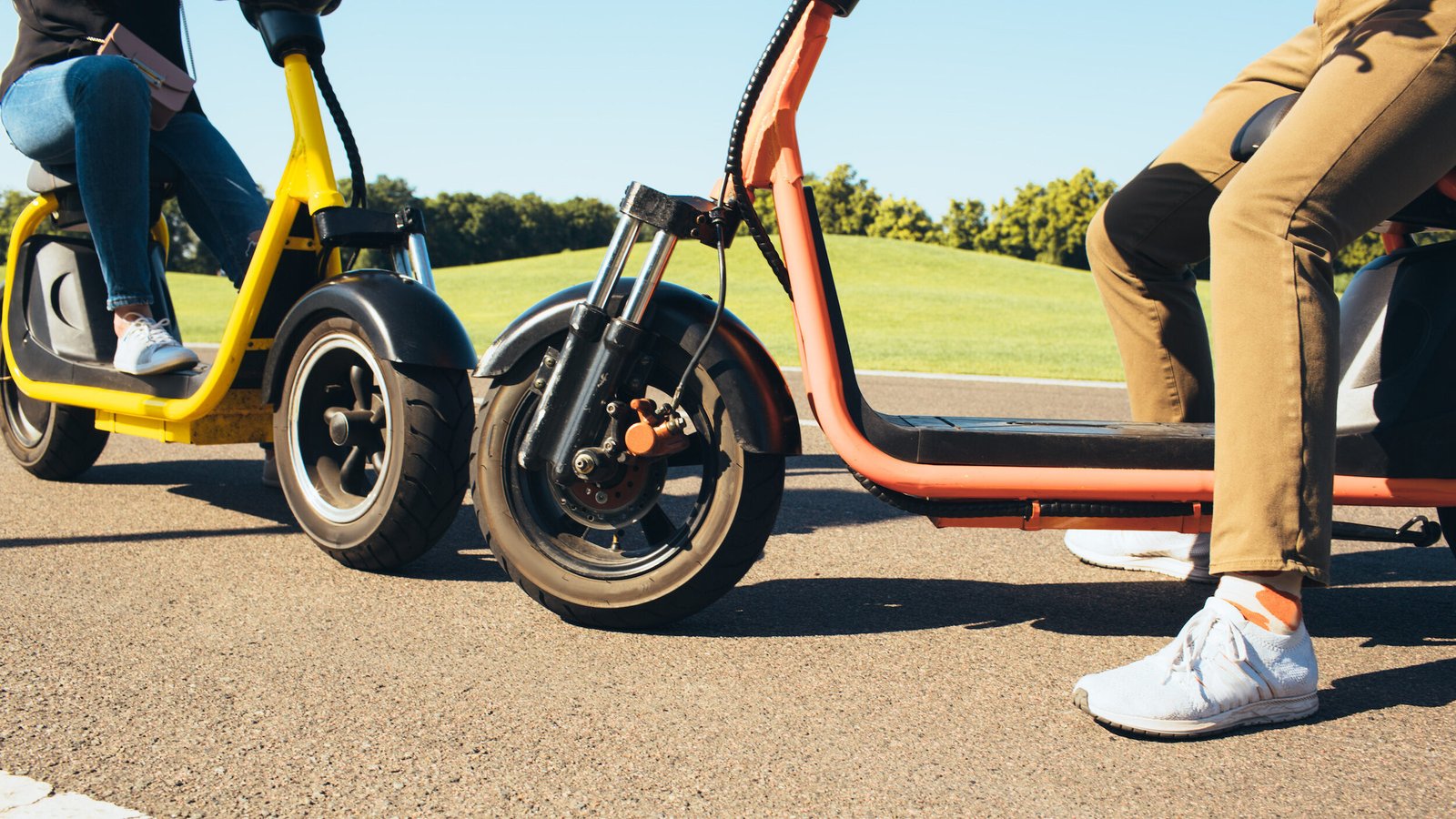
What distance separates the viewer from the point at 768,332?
21641 mm

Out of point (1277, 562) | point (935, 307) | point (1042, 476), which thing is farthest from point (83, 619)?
point (935, 307)

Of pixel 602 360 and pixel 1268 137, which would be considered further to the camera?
pixel 602 360

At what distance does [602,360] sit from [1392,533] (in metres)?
1.76

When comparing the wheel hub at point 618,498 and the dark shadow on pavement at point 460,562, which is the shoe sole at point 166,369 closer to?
the dark shadow on pavement at point 460,562

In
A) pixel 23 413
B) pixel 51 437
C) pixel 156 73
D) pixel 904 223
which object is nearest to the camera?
pixel 156 73

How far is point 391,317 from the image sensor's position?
295 cm

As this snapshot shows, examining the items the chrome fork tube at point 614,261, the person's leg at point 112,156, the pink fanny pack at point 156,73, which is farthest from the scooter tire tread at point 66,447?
the chrome fork tube at point 614,261

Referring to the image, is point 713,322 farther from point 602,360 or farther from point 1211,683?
point 1211,683

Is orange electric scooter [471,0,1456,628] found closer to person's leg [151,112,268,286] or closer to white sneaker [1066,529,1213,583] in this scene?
white sneaker [1066,529,1213,583]

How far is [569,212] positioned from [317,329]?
9765 centimetres

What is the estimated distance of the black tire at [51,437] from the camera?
4281 mm

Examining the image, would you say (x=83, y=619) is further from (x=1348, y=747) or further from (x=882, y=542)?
(x=1348, y=747)

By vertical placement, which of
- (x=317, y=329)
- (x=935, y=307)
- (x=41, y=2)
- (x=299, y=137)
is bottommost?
(x=935, y=307)

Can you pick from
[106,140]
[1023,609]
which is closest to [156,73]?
[106,140]
